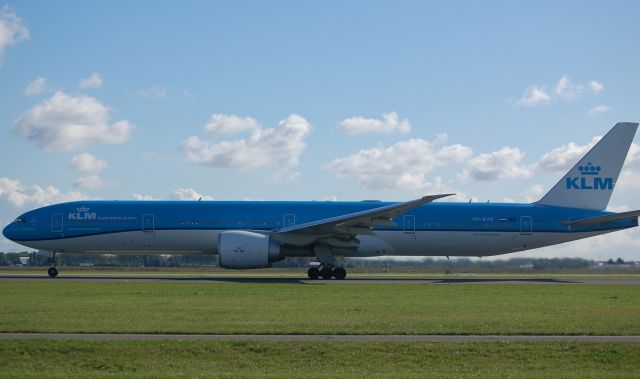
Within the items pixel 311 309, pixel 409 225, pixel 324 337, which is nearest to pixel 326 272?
pixel 409 225

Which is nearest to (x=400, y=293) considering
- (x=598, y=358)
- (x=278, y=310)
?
(x=278, y=310)

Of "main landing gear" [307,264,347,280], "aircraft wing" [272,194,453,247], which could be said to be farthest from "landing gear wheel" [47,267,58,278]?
"main landing gear" [307,264,347,280]

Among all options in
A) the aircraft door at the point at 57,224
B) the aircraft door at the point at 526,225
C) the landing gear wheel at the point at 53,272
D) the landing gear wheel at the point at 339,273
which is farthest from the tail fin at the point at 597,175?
the landing gear wheel at the point at 53,272

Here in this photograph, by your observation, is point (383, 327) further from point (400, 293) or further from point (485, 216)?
point (485, 216)

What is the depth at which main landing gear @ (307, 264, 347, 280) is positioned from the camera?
3606cm

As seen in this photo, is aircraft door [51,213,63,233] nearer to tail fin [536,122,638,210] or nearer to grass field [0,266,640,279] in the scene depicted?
grass field [0,266,640,279]

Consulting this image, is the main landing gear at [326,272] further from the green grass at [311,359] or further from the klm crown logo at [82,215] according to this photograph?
the green grass at [311,359]

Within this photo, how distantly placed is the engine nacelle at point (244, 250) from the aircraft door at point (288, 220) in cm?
279

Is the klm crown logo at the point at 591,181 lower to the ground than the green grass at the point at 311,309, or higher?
higher

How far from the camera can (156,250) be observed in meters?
37.6

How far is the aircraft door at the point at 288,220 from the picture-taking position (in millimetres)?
37312

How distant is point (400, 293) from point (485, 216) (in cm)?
1384

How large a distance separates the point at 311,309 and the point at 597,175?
81.4 ft

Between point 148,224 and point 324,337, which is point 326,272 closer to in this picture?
point 148,224
